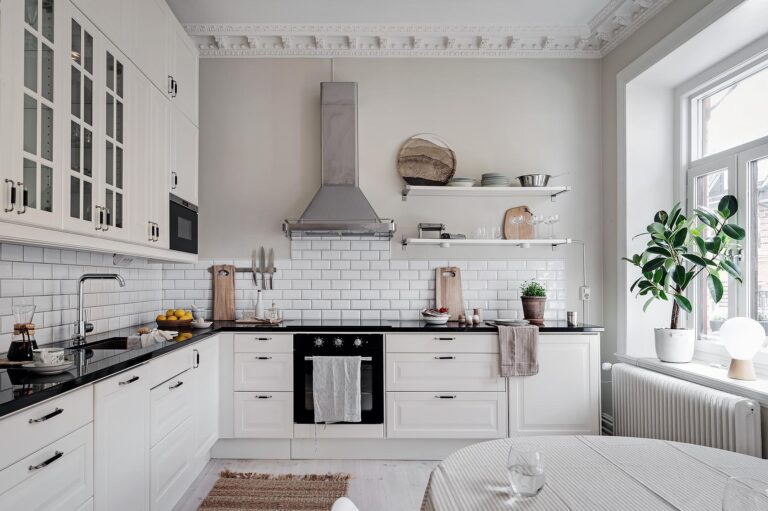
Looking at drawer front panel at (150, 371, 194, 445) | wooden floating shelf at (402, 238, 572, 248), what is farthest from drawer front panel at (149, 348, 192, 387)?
wooden floating shelf at (402, 238, 572, 248)

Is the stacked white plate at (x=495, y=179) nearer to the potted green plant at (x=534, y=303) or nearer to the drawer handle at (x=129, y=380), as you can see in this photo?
the potted green plant at (x=534, y=303)

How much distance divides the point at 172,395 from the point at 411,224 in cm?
224

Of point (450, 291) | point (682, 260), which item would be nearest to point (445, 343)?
point (450, 291)

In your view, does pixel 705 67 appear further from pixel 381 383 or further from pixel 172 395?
pixel 172 395

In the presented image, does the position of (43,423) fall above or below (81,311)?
below

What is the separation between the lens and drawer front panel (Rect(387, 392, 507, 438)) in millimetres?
3490

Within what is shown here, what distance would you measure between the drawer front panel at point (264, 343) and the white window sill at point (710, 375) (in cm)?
242

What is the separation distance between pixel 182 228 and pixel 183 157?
52 cm

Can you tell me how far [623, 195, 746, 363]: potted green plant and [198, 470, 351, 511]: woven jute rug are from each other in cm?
230

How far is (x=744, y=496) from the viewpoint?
849 mm

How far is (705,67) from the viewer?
11.1 feet

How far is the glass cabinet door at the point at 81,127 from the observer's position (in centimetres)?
218

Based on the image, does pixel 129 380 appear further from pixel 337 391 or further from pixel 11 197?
pixel 337 391

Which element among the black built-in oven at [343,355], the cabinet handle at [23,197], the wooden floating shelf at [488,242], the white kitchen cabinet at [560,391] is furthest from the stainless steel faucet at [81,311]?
the white kitchen cabinet at [560,391]
